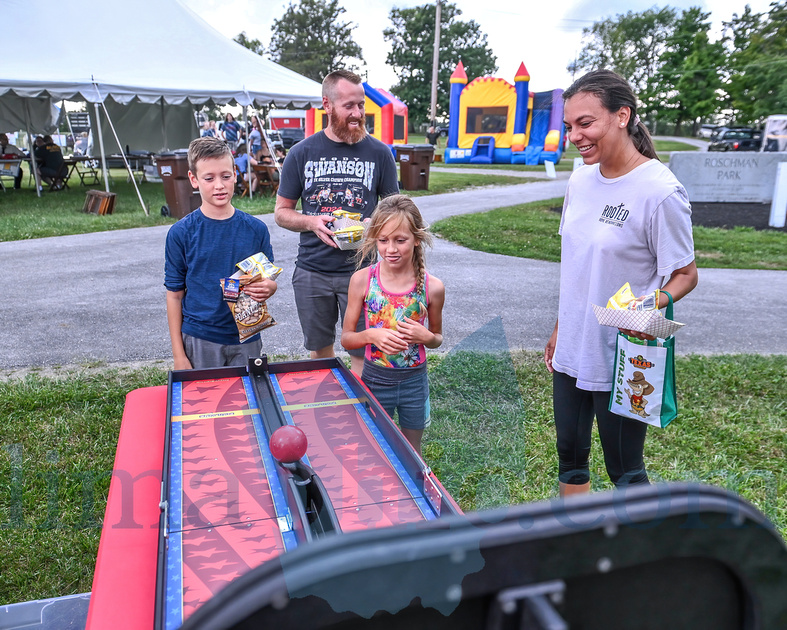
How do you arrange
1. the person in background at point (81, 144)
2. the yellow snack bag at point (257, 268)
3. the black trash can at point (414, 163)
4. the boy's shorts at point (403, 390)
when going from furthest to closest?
Result: the person in background at point (81, 144)
the black trash can at point (414, 163)
the boy's shorts at point (403, 390)
the yellow snack bag at point (257, 268)

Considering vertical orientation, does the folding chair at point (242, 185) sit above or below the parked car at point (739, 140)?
below

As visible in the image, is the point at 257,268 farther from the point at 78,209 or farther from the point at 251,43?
the point at 251,43

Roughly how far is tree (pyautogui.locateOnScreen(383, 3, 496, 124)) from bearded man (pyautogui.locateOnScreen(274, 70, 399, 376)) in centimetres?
6260

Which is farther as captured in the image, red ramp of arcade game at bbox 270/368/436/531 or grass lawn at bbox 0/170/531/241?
grass lawn at bbox 0/170/531/241

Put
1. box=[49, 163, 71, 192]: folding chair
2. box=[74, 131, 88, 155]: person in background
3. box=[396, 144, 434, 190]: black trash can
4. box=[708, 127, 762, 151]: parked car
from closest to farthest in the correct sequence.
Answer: box=[396, 144, 434, 190]: black trash can, box=[49, 163, 71, 192]: folding chair, box=[74, 131, 88, 155]: person in background, box=[708, 127, 762, 151]: parked car

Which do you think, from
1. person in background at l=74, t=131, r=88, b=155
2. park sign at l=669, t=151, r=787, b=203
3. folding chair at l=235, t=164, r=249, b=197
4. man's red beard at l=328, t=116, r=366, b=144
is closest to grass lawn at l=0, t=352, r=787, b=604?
man's red beard at l=328, t=116, r=366, b=144

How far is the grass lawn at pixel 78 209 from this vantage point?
1054 centimetres

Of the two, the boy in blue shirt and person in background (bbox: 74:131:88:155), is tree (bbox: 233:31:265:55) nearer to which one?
person in background (bbox: 74:131:88:155)

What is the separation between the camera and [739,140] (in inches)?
1222

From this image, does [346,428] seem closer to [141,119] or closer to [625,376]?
[625,376]

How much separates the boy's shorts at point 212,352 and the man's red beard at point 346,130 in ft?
3.81

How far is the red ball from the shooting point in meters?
1.75

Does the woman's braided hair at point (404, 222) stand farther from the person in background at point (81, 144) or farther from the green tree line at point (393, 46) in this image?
the green tree line at point (393, 46)

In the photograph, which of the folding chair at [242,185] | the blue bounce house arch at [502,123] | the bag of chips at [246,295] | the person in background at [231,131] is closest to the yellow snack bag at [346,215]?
the bag of chips at [246,295]
